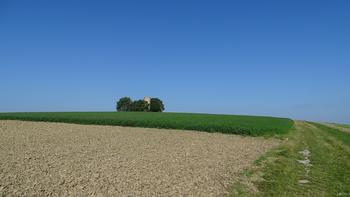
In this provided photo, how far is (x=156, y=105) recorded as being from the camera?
97250 millimetres

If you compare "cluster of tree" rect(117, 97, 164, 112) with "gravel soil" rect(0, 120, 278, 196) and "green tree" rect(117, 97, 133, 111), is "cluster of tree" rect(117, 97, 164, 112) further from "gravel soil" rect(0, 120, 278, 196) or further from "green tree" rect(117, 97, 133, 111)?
"gravel soil" rect(0, 120, 278, 196)

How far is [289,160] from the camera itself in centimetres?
1620

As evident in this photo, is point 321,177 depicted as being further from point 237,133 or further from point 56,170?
point 237,133

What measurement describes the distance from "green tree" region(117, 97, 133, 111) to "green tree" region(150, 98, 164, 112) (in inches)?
272

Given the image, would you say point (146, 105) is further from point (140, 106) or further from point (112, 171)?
point (112, 171)

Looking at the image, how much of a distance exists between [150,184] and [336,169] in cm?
844

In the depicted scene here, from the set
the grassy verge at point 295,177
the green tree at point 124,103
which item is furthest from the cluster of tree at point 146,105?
the grassy verge at point 295,177

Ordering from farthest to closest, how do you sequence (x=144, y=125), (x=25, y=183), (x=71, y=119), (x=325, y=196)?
1. (x=71, y=119)
2. (x=144, y=125)
3. (x=325, y=196)
4. (x=25, y=183)

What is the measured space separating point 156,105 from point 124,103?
1092cm

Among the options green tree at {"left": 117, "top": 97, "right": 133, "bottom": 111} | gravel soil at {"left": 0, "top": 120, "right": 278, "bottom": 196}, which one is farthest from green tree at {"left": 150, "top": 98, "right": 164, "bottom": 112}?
gravel soil at {"left": 0, "top": 120, "right": 278, "bottom": 196}

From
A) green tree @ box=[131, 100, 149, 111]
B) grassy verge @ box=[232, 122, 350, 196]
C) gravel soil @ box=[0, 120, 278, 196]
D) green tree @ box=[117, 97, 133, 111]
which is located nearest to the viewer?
gravel soil @ box=[0, 120, 278, 196]

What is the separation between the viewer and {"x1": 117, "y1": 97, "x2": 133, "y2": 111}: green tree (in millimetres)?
100250


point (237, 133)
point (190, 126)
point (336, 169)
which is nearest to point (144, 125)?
point (190, 126)

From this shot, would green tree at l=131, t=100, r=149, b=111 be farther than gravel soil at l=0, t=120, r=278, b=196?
Yes
